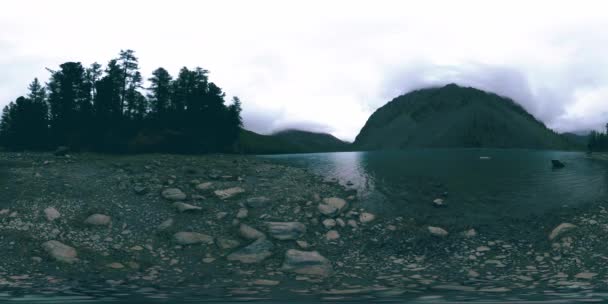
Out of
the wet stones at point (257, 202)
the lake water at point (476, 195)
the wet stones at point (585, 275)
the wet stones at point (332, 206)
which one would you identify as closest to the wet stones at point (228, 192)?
the wet stones at point (257, 202)

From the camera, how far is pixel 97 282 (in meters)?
8.36

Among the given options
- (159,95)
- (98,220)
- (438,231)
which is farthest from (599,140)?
(98,220)

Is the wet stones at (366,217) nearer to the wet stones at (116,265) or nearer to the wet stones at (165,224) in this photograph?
the wet stones at (165,224)

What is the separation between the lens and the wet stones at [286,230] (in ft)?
37.4

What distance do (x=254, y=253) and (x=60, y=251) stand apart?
5.39 metres

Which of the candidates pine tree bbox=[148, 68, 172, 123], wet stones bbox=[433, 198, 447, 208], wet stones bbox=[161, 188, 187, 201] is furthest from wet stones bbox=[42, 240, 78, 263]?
pine tree bbox=[148, 68, 172, 123]

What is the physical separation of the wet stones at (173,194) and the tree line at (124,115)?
128 feet

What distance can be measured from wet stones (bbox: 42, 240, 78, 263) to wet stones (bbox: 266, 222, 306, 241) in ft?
18.6

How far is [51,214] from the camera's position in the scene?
38.6 feet

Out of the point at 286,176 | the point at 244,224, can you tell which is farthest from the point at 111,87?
the point at 244,224

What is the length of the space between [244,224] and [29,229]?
6.65 m

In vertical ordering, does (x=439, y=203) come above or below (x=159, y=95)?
below

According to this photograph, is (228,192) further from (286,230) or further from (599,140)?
(599,140)

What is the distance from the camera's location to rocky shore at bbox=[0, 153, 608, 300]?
8.10 metres
